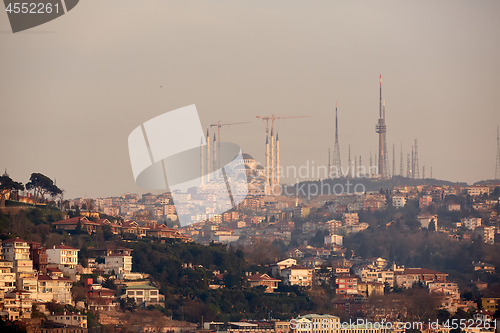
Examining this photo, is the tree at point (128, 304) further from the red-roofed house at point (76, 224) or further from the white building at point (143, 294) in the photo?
the red-roofed house at point (76, 224)

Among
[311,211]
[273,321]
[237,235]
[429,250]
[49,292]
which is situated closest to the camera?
[49,292]

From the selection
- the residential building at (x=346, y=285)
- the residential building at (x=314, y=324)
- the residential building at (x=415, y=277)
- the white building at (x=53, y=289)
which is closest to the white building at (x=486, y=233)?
the residential building at (x=415, y=277)

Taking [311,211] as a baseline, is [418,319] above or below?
below

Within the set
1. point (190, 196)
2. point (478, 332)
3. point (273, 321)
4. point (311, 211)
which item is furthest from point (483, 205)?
point (273, 321)

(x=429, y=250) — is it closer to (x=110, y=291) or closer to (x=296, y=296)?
(x=296, y=296)

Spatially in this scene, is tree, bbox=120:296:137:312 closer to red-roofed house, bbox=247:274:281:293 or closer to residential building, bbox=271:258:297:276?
red-roofed house, bbox=247:274:281:293

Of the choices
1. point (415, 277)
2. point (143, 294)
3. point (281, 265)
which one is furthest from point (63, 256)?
point (415, 277)

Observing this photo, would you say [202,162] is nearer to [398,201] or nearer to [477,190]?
[398,201]

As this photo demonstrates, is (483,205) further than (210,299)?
Yes
